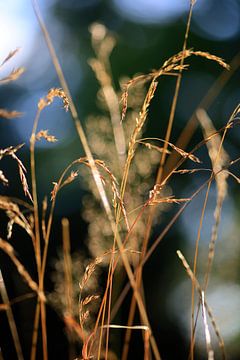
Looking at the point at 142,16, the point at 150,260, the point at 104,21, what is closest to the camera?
the point at 150,260

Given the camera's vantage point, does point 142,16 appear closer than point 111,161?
No

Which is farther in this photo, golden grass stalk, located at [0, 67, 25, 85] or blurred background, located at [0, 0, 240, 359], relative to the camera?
blurred background, located at [0, 0, 240, 359]

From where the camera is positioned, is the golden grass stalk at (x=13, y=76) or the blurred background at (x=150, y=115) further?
the blurred background at (x=150, y=115)

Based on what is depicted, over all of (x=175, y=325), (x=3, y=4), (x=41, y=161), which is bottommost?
(x=175, y=325)

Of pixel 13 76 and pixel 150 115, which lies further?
pixel 150 115

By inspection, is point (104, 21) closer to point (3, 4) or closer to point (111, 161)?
point (3, 4)

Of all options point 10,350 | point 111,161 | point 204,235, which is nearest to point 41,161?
point 204,235

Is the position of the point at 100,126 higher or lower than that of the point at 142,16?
lower

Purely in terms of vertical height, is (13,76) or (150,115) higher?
(150,115)
